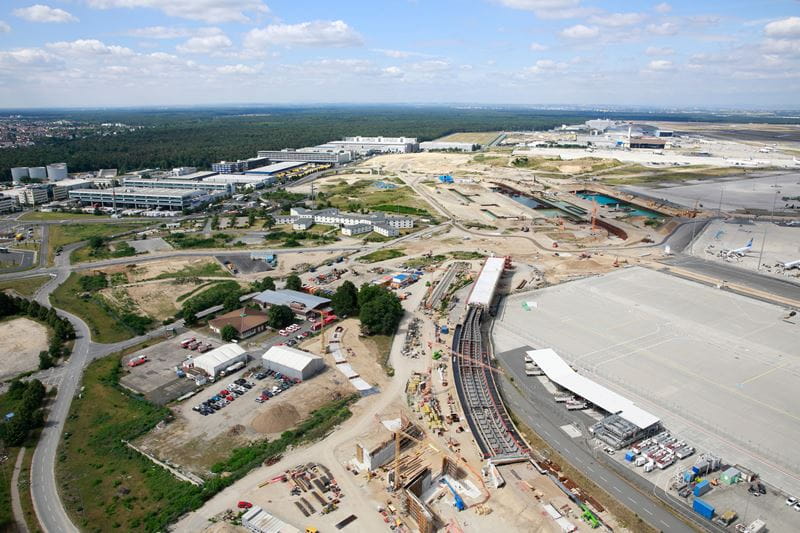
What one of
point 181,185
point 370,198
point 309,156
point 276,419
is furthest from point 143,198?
point 276,419

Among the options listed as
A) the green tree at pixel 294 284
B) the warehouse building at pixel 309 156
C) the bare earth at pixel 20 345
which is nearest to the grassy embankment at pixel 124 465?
the bare earth at pixel 20 345

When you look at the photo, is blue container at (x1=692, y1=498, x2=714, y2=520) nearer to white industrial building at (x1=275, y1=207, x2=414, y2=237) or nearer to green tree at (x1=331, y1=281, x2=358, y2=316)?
green tree at (x1=331, y1=281, x2=358, y2=316)

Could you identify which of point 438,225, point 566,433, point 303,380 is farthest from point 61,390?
point 438,225

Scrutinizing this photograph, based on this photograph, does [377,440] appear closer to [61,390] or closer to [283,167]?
[61,390]

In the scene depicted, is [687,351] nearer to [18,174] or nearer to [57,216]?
[57,216]

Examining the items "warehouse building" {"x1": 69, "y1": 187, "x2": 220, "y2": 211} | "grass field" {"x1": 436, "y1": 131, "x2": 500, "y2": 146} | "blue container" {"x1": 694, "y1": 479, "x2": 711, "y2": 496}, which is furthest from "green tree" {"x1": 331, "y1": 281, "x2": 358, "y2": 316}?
"grass field" {"x1": 436, "y1": 131, "x2": 500, "y2": 146}
